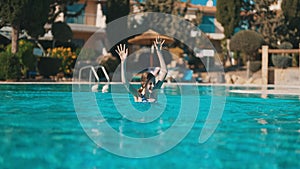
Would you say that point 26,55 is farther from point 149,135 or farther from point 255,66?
point 149,135

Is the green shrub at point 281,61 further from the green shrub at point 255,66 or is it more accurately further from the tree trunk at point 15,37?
the tree trunk at point 15,37

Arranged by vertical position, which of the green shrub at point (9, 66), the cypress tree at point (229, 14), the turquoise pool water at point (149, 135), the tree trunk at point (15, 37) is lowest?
the turquoise pool water at point (149, 135)

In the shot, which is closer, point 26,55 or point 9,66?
point 9,66

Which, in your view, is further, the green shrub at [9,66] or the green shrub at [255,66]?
the green shrub at [255,66]

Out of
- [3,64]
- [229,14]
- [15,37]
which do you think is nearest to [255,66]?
[229,14]

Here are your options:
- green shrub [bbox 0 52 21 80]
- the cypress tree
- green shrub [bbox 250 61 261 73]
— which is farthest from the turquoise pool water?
the cypress tree

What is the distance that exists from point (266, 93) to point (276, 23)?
1406 cm

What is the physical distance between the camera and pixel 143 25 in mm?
29391

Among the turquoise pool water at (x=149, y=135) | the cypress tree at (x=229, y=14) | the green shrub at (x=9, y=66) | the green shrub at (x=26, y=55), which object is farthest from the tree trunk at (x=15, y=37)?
the cypress tree at (x=229, y=14)

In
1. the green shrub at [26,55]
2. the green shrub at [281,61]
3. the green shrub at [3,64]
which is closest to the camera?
the green shrub at [3,64]

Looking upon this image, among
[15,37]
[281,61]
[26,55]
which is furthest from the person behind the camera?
[281,61]

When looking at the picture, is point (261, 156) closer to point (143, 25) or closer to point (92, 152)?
point (92, 152)

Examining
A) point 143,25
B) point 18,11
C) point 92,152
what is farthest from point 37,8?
point 92,152

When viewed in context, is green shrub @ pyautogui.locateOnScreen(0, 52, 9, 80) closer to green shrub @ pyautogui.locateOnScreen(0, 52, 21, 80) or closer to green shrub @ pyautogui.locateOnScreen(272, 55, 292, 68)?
green shrub @ pyautogui.locateOnScreen(0, 52, 21, 80)
